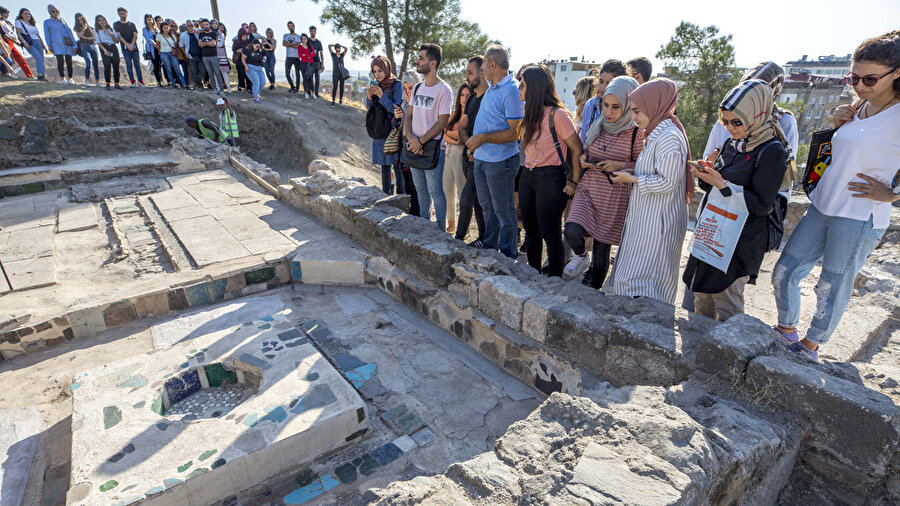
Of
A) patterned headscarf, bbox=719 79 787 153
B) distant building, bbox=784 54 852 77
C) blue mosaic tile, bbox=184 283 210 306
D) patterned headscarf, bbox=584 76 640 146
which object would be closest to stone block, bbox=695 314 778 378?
patterned headscarf, bbox=719 79 787 153

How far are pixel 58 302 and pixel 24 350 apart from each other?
0.60m

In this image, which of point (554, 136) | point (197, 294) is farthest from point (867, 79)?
point (197, 294)

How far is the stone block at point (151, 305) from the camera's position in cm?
407

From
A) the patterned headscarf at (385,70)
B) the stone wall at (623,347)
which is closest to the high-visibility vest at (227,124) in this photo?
the patterned headscarf at (385,70)

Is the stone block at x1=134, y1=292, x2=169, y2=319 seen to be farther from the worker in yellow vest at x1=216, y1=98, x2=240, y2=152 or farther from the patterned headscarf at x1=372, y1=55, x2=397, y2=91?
the worker in yellow vest at x1=216, y1=98, x2=240, y2=152

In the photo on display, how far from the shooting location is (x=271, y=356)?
10.6 ft

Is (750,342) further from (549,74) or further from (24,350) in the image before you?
(24,350)

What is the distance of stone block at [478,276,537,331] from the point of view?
320 centimetres

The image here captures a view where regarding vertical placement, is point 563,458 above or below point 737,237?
below

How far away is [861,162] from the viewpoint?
246cm

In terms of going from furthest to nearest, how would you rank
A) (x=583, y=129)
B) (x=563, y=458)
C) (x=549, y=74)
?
(x=583, y=129)
(x=549, y=74)
(x=563, y=458)

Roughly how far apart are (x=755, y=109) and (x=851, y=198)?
2.26 ft

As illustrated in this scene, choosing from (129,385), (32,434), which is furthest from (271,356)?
(32,434)

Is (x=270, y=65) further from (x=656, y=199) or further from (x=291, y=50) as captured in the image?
(x=656, y=199)
